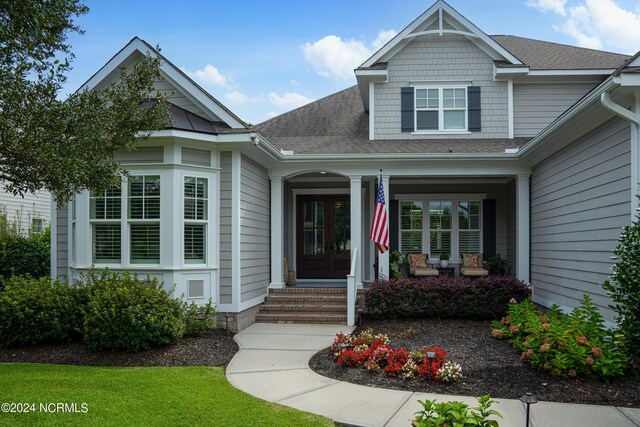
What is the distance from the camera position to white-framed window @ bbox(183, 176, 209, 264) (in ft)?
27.3

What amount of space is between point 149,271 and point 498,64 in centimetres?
882

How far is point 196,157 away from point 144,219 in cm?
136

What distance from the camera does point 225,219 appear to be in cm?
866

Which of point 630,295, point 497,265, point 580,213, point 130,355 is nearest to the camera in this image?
point 630,295

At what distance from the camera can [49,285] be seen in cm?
778

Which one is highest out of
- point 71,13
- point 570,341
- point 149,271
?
point 71,13

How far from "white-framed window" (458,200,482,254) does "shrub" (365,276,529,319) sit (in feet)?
9.78

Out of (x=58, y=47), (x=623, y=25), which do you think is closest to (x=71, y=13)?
(x=58, y=47)

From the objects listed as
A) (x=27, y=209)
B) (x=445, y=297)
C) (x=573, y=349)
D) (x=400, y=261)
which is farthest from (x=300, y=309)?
(x=27, y=209)

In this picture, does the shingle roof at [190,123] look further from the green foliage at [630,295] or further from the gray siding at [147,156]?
the green foliage at [630,295]

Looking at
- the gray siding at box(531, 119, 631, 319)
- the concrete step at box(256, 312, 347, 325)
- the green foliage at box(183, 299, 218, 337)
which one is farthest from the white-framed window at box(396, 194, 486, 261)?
the green foliage at box(183, 299, 218, 337)

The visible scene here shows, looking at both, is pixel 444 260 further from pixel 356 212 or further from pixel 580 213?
pixel 580 213

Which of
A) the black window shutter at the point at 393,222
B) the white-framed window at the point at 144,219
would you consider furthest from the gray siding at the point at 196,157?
the black window shutter at the point at 393,222

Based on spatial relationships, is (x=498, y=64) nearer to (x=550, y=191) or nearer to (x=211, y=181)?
(x=550, y=191)
